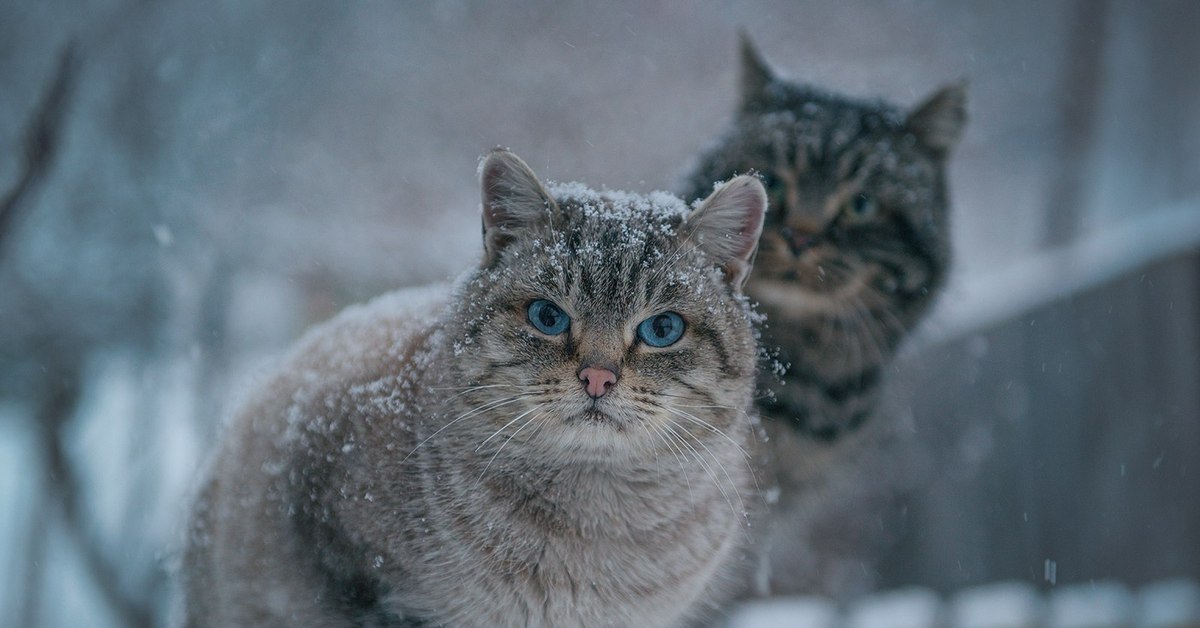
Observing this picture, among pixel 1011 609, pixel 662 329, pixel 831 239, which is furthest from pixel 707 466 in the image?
pixel 1011 609

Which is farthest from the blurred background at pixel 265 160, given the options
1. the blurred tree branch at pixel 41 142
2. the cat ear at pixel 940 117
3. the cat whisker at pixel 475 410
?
the cat whisker at pixel 475 410

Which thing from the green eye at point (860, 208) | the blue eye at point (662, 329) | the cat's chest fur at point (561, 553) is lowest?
the cat's chest fur at point (561, 553)

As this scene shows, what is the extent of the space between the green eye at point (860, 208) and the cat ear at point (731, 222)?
477mm

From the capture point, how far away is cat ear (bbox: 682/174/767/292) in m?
1.09

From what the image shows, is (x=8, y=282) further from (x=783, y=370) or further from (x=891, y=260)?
(x=891, y=260)

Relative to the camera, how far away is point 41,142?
1.65 m

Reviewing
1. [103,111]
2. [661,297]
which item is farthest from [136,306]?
[661,297]

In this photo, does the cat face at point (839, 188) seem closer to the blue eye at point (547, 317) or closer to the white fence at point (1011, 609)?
the blue eye at point (547, 317)

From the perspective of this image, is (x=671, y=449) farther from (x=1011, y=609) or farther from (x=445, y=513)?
(x=1011, y=609)

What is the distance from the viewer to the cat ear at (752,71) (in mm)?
1622

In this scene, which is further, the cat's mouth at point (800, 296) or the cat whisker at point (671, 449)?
the cat's mouth at point (800, 296)

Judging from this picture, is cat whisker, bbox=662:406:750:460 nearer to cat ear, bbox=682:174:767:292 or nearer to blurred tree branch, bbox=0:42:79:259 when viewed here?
cat ear, bbox=682:174:767:292

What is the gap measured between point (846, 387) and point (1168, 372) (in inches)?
75.6

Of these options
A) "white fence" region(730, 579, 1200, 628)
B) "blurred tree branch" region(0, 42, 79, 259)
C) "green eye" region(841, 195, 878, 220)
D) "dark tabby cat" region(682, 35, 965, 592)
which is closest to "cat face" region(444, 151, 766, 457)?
"dark tabby cat" region(682, 35, 965, 592)
